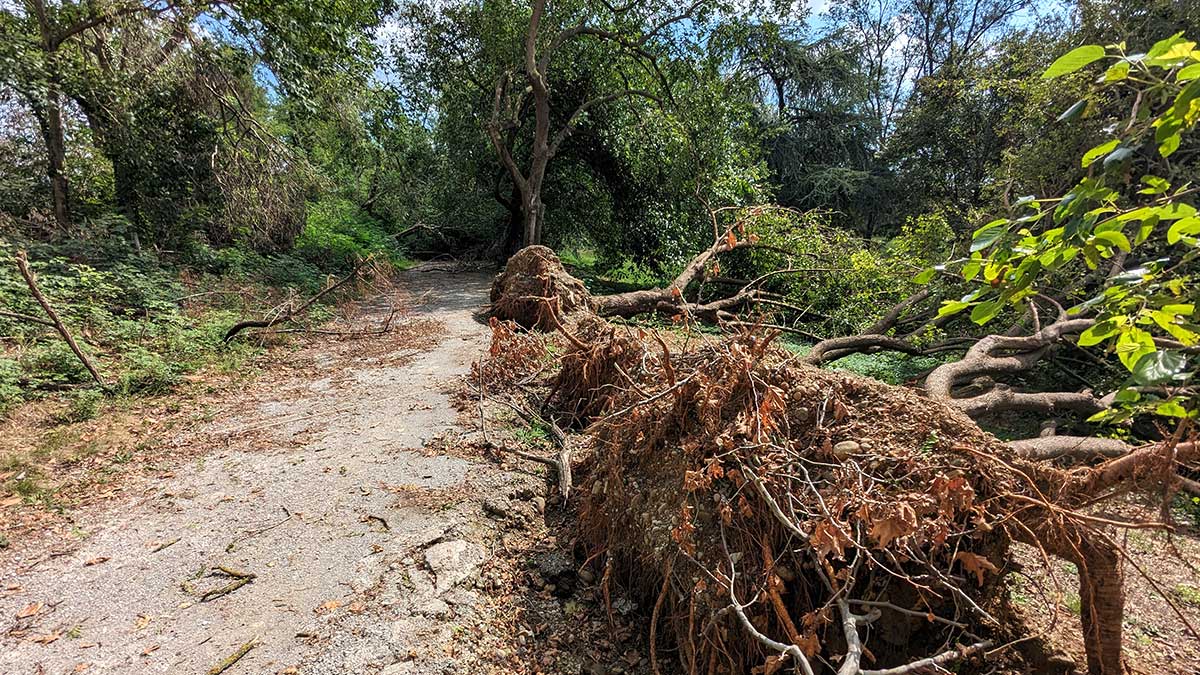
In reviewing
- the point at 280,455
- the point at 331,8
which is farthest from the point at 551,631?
the point at 331,8

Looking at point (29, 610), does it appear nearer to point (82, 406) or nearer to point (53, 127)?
point (82, 406)

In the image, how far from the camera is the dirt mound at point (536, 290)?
25.7ft

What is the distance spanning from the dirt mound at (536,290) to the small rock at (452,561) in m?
4.66

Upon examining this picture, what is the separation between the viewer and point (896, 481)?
6.84 feet

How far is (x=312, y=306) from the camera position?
8.70 m

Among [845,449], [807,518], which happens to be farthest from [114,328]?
[845,449]

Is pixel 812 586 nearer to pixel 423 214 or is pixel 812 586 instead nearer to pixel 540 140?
pixel 540 140

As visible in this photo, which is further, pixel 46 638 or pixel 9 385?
pixel 9 385

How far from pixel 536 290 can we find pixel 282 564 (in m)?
5.59

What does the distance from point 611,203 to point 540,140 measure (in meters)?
3.21

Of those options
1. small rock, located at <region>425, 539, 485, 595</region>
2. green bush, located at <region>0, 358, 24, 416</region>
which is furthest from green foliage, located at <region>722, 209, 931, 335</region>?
green bush, located at <region>0, 358, 24, 416</region>

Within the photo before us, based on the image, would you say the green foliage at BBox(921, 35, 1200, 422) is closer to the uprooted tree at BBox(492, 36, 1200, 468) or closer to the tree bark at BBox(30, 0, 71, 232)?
the uprooted tree at BBox(492, 36, 1200, 468)

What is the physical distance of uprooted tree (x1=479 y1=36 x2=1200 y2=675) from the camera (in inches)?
52.2

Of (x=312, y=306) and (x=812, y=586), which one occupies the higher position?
(x=312, y=306)
